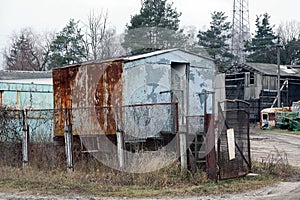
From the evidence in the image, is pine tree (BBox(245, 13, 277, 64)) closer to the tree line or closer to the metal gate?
the tree line

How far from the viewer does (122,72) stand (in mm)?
12992

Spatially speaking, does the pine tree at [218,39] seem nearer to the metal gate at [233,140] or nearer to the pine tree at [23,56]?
the pine tree at [23,56]

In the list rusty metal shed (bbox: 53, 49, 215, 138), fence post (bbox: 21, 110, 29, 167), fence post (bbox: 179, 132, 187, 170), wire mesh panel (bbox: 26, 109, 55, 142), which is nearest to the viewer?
fence post (bbox: 179, 132, 187, 170)

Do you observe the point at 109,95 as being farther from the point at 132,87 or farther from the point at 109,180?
the point at 109,180

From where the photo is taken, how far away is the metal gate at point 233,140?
1115 cm

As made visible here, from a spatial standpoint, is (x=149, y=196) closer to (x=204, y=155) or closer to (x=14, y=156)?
(x=204, y=155)

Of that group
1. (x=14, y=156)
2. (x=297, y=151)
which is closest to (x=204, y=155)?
(x=14, y=156)

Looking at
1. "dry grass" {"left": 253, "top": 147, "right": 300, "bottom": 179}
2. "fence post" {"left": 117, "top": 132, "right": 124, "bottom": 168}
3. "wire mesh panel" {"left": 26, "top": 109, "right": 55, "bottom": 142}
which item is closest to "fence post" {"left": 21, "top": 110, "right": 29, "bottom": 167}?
"wire mesh panel" {"left": 26, "top": 109, "right": 55, "bottom": 142}

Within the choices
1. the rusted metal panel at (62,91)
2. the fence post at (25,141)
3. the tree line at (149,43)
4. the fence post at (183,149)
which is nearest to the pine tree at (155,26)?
the tree line at (149,43)

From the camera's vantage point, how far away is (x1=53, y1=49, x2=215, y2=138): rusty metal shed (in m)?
12.9

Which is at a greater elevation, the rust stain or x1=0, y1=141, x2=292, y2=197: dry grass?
the rust stain

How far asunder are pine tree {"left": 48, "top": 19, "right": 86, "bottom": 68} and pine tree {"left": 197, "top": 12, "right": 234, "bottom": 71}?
14654 millimetres

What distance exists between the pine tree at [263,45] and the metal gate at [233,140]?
1956 inches

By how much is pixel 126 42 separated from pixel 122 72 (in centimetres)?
3064
